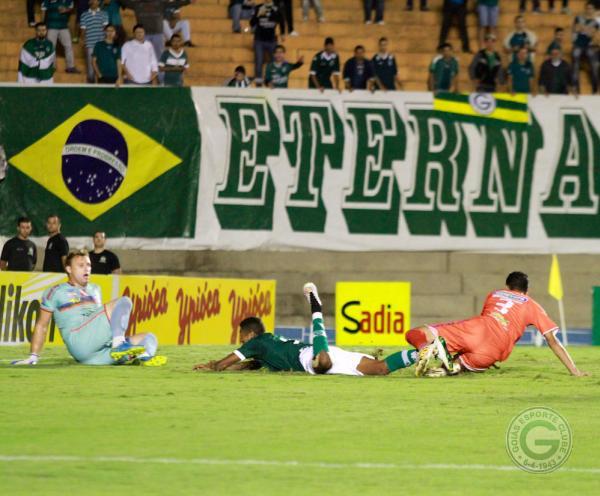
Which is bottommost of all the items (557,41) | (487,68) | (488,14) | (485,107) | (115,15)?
(485,107)

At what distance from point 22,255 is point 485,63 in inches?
428

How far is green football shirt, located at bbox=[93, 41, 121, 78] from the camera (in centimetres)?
2864

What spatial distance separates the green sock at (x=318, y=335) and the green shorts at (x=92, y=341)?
2622 millimetres

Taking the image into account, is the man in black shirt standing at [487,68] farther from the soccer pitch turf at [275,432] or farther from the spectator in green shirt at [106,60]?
the soccer pitch turf at [275,432]

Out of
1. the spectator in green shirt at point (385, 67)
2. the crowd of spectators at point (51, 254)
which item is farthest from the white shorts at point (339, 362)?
the spectator in green shirt at point (385, 67)

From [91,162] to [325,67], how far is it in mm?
5207

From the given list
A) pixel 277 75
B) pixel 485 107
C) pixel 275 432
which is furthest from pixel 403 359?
pixel 277 75

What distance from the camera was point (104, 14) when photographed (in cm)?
2936

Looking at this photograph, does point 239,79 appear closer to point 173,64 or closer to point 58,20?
point 173,64

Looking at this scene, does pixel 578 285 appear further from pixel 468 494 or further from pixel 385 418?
pixel 468 494

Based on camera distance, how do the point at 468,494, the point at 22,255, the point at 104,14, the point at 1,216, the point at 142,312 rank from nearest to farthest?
the point at 468,494, the point at 142,312, the point at 22,255, the point at 1,216, the point at 104,14

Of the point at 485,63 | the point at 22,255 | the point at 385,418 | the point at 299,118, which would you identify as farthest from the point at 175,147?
the point at 385,418

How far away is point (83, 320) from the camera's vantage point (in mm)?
16547

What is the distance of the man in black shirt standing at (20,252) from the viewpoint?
24250 millimetres
